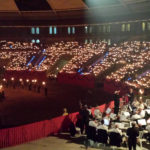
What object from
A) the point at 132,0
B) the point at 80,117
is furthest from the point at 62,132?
the point at 132,0

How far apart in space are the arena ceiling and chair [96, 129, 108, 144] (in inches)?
921

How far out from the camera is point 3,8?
4078 centimetres

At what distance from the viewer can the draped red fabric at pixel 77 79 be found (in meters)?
34.1

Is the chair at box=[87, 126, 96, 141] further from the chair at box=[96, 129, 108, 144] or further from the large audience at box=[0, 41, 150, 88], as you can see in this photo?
the large audience at box=[0, 41, 150, 88]

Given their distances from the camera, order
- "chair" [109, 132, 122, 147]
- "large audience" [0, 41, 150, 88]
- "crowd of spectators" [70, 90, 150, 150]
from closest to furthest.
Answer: "crowd of spectators" [70, 90, 150, 150] < "chair" [109, 132, 122, 147] < "large audience" [0, 41, 150, 88]

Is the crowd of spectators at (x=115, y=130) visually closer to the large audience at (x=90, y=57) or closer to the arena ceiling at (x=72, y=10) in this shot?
the large audience at (x=90, y=57)

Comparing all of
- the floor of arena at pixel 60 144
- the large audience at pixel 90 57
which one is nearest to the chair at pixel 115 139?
the floor of arena at pixel 60 144

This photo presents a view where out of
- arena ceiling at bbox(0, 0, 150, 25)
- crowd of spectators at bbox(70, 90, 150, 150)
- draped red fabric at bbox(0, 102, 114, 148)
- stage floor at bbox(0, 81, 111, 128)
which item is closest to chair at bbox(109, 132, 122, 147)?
crowd of spectators at bbox(70, 90, 150, 150)

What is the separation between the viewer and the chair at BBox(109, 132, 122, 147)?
1300 centimetres

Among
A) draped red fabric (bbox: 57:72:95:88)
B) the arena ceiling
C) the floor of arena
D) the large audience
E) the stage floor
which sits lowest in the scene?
the floor of arena

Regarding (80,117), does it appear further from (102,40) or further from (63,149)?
(102,40)

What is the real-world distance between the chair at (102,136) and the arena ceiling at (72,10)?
23.4 metres

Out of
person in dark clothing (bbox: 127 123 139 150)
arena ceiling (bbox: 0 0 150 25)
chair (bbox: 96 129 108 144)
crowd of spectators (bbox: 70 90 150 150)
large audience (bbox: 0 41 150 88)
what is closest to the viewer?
person in dark clothing (bbox: 127 123 139 150)

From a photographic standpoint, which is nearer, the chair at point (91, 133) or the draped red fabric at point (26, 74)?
the chair at point (91, 133)
